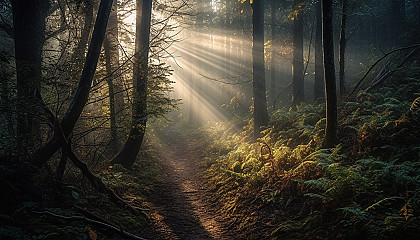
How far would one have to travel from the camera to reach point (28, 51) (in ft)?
22.6

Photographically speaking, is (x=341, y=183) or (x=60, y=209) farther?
(x=341, y=183)

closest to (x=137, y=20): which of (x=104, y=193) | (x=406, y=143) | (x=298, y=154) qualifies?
(x=104, y=193)

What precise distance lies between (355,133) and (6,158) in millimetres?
9358

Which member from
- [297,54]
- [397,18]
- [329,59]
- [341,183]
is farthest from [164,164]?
[397,18]

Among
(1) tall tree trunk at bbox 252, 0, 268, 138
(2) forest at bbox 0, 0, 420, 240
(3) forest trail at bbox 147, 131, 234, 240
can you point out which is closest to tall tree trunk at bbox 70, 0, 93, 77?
(2) forest at bbox 0, 0, 420, 240

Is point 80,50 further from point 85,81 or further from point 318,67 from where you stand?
point 318,67

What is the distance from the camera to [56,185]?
17.0 ft

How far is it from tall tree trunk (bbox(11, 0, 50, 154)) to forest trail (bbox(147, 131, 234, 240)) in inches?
149

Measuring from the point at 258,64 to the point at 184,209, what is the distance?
8.47 metres

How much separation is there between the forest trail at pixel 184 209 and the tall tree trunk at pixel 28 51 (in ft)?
12.4

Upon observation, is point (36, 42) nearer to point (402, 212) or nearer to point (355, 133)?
point (402, 212)

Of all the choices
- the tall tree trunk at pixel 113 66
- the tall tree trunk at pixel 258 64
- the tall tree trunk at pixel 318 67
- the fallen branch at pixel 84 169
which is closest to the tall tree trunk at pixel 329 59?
the tall tree trunk at pixel 258 64

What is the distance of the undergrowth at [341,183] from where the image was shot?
173 inches

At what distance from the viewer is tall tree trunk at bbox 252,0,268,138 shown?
12.6m
